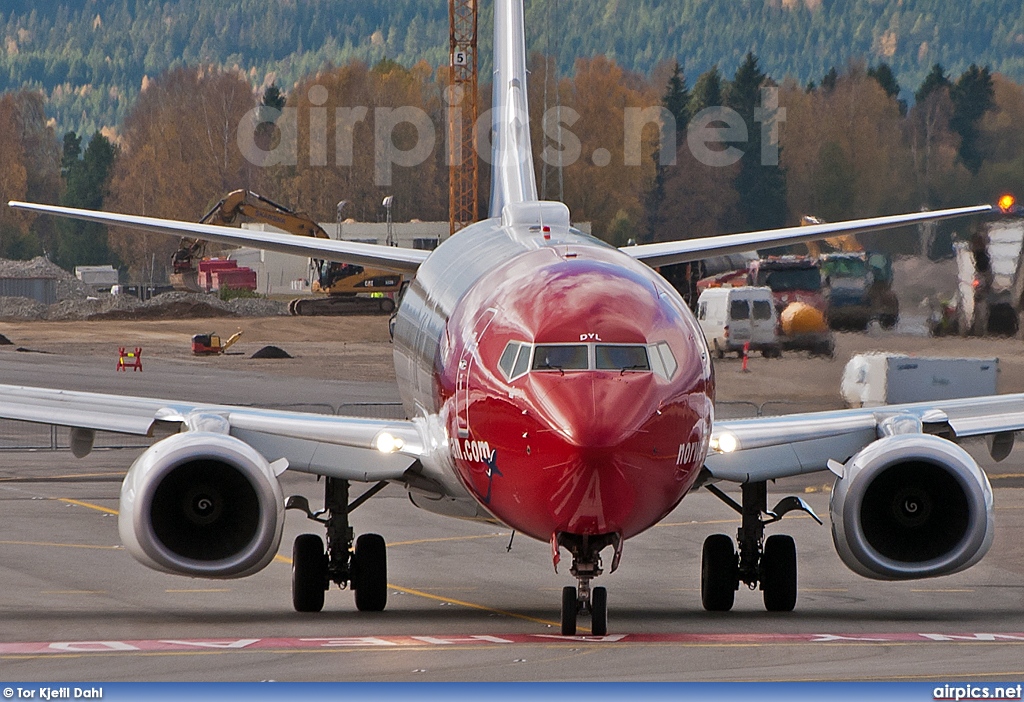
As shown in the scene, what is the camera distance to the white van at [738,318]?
56.5 metres

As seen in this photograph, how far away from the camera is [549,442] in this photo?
1379 centimetres

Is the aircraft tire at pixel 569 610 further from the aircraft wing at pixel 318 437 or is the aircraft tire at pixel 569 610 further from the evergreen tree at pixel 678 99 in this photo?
the evergreen tree at pixel 678 99

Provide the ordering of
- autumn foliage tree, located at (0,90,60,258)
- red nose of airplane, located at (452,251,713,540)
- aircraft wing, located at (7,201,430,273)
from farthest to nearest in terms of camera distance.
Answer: autumn foliage tree, located at (0,90,60,258), aircraft wing, located at (7,201,430,273), red nose of airplane, located at (452,251,713,540)

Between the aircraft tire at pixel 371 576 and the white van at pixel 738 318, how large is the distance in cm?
3721

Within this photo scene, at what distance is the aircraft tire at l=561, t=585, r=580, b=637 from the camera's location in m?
15.7

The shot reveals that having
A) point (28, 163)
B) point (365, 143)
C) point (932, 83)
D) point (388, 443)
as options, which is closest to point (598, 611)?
point (388, 443)

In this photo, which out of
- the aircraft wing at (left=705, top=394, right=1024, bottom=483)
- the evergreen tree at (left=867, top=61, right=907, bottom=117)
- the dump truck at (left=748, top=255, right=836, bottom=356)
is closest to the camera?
the aircraft wing at (left=705, top=394, right=1024, bottom=483)

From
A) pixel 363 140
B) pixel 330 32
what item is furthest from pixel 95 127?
pixel 363 140

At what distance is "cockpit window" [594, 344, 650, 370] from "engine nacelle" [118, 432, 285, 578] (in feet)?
13.0

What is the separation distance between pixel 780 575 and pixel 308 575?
16.4ft

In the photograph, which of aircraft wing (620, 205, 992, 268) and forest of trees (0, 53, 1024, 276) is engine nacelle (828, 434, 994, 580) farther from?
forest of trees (0, 53, 1024, 276)

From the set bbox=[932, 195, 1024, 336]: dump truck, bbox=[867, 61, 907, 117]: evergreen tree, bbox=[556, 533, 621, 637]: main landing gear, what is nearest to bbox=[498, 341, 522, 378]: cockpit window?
bbox=[556, 533, 621, 637]: main landing gear

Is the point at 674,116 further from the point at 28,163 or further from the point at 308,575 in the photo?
the point at 28,163

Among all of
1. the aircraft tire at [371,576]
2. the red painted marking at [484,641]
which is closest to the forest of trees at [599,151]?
the aircraft tire at [371,576]
